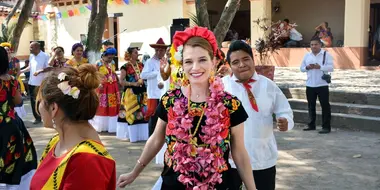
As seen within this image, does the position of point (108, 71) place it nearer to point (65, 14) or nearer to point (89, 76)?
point (89, 76)

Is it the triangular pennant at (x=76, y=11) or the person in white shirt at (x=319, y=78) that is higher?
the triangular pennant at (x=76, y=11)

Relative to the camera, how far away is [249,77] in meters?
3.46

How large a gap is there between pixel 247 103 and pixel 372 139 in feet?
16.9

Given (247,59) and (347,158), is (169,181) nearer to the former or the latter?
(247,59)

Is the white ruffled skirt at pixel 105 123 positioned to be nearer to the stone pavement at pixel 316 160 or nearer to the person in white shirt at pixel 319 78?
the stone pavement at pixel 316 160

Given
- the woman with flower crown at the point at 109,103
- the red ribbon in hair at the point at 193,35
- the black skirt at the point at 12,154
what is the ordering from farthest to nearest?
the woman with flower crown at the point at 109,103, the black skirt at the point at 12,154, the red ribbon in hair at the point at 193,35

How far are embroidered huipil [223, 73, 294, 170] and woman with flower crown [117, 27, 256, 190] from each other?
1.95 feet

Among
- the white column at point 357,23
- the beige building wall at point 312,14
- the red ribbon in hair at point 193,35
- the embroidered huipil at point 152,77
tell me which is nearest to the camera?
the red ribbon in hair at point 193,35

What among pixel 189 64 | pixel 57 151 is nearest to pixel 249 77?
pixel 189 64

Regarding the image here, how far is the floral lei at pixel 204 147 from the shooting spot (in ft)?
8.68

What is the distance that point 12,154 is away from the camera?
4.04m

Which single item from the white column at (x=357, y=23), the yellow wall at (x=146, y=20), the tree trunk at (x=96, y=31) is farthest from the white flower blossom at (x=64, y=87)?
the yellow wall at (x=146, y=20)

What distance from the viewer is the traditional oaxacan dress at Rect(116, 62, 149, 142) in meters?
8.05

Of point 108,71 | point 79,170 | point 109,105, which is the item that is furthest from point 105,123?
point 79,170
